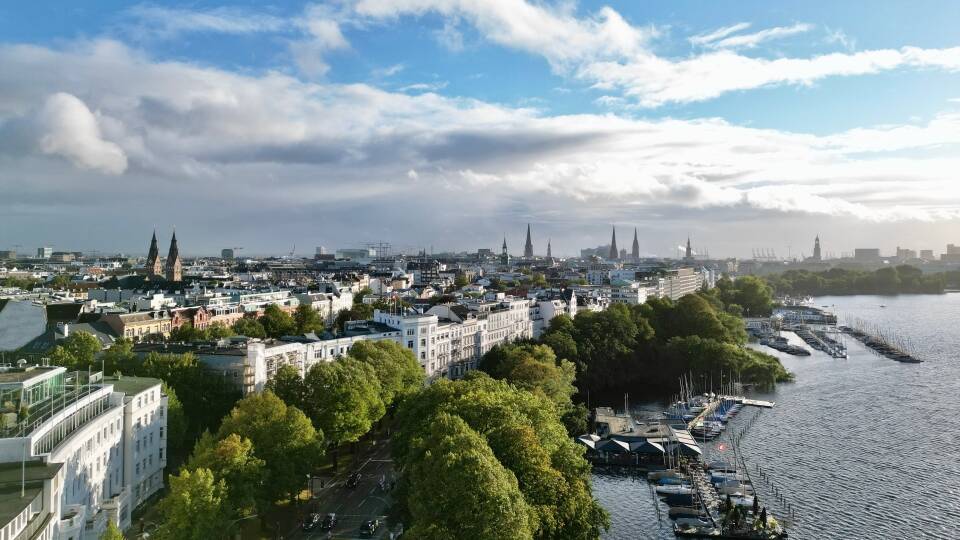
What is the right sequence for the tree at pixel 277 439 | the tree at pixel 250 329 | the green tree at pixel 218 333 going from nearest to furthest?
the tree at pixel 277 439, the green tree at pixel 218 333, the tree at pixel 250 329

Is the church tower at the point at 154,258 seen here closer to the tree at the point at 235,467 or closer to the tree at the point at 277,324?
the tree at the point at 277,324

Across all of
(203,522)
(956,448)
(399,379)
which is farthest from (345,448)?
(956,448)

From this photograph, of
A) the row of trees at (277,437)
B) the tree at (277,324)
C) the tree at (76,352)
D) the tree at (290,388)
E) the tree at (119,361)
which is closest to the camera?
the row of trees at (277,437)

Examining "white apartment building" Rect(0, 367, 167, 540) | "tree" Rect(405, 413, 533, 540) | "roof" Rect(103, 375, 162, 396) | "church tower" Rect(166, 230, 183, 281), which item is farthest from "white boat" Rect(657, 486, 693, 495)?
"church tower" Rect(166, 230, 183, 281)

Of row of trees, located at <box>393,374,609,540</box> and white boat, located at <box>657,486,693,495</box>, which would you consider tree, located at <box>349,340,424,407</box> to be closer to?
row of trees, located at <box>393,374,609,540</box>

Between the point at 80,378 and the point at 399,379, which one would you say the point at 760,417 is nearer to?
the point at 399,379

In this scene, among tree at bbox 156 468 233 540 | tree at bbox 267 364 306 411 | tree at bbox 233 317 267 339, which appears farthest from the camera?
tree at bbox 233 317 267 339

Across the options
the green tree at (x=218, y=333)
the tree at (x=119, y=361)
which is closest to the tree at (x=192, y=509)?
the tree at (x=119, y=361)
